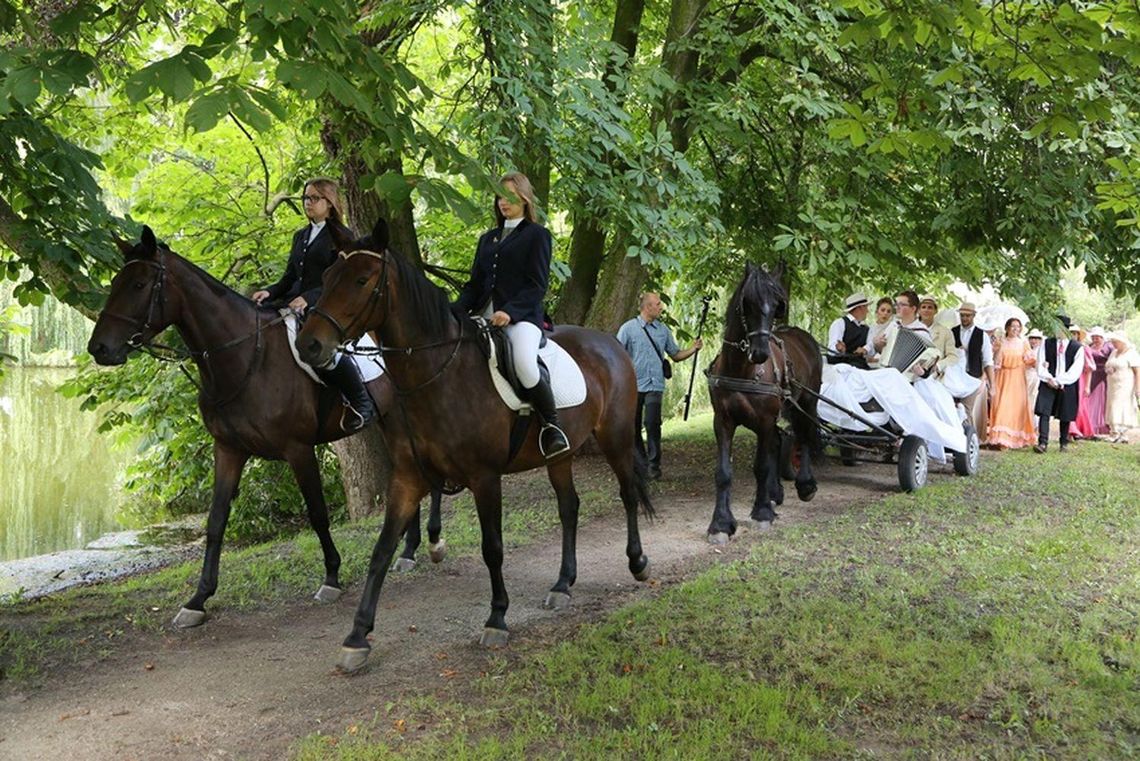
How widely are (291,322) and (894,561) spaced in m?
5.22

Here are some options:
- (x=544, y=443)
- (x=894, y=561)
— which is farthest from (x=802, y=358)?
(x=544, y=443)

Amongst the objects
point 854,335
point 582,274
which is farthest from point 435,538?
point 854,335

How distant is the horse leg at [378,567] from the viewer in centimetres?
583

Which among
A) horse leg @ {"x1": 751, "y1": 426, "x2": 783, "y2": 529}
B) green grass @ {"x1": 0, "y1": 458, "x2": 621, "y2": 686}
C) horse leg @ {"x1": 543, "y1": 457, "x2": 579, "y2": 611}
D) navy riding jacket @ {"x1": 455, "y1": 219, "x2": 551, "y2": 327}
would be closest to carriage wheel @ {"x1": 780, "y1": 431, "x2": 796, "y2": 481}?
horse leg @ {"x1": 751, "y1": 426, "x2": 783, "y2": 529}

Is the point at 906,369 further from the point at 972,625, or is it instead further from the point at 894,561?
the point at 972,625

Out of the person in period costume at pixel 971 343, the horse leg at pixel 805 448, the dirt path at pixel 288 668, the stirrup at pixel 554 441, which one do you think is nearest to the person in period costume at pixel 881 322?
the person in period costume at pixel 971 343

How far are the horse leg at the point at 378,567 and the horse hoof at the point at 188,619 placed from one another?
1441 mm

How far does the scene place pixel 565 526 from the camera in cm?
742

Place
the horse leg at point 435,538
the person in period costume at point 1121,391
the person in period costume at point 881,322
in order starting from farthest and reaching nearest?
the person in period costume at point 1121,391
the person in period costume at point 881,322
the horse leg at point 435,538

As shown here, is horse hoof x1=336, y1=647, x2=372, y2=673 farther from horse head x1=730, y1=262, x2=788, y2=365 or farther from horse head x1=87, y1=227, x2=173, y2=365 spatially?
horse head x1=730, y1=262, x2=788, y2=365

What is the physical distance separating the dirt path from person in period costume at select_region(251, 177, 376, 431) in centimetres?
147

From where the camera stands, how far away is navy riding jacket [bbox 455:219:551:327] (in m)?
6.48

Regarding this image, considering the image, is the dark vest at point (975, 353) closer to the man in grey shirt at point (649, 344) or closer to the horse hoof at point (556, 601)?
the man in grey shirt at point (649, 344)

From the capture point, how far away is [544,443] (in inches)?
263
